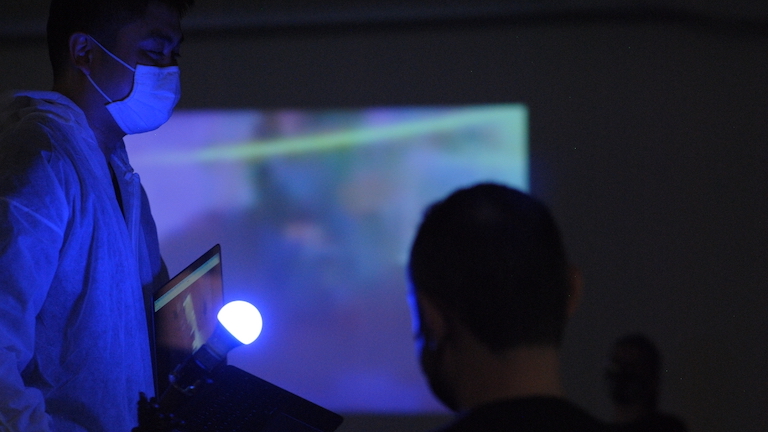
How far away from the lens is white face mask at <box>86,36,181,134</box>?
1.41 meters

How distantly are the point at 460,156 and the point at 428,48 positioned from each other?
543mm

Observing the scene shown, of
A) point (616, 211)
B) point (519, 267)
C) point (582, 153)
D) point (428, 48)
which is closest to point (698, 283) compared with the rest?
point (616, 211)

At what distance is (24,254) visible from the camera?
3.47ft

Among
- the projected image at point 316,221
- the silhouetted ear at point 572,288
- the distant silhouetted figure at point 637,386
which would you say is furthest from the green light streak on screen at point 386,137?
the silhouetted ear at point 572,288

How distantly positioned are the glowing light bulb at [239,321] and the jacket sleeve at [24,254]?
30 centimetres

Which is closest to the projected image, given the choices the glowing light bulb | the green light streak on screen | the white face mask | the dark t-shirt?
the green light streak on screen

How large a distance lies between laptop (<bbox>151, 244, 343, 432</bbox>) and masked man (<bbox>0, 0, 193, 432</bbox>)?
44mm

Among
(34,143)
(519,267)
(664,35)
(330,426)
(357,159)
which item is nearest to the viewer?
(519,267)

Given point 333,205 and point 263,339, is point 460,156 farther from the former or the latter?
point 263,339

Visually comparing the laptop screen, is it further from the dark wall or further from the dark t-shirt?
the dark wall

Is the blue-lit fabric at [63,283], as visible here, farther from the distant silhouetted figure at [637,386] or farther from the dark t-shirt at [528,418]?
the distant silhouetted figure at [637,386]

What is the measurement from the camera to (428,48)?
3.22 meters

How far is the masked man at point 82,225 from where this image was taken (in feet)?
3.48

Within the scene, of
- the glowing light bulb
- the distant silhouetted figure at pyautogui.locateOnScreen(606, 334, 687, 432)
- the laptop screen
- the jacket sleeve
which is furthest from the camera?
the distant silhouetted figure at pyautogui.locateOnScreen(606, 334, 687, 432)
